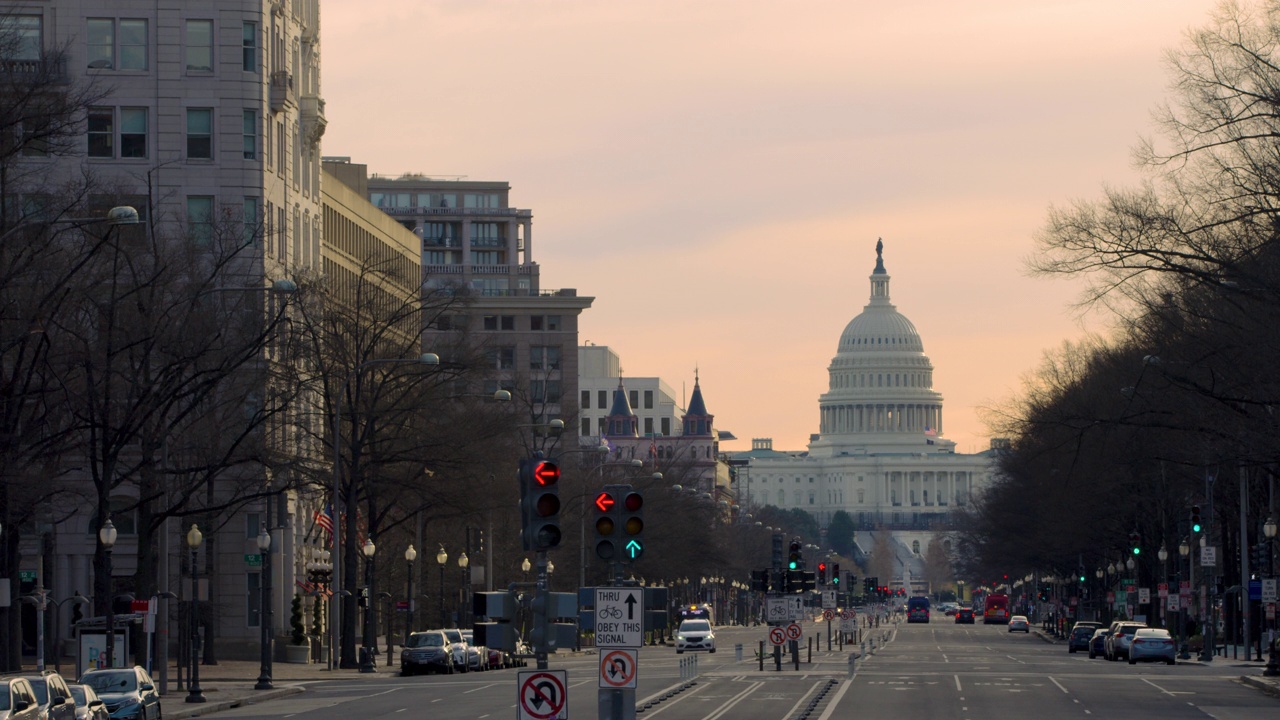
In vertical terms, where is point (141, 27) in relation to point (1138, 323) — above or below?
above

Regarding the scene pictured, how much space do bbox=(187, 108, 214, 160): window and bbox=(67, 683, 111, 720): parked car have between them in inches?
1876

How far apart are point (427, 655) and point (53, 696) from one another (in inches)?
1310

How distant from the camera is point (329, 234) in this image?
96.8 m

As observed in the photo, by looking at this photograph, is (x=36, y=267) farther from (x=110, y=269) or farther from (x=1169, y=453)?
(x=1169, y=453)

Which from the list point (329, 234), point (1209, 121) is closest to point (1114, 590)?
point (329, 234)

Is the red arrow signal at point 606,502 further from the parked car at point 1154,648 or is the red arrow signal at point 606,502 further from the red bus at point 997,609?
the red bus at point 997,609

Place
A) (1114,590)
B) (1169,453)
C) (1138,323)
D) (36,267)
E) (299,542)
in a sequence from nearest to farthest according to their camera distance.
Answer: (36,267) < (1138,323) < (1169,453) < (299,542) < (1114,590)

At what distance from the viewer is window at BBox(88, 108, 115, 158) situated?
77.2 m

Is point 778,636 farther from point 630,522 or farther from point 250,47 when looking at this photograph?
point 630,522

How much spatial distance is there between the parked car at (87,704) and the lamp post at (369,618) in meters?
30.7

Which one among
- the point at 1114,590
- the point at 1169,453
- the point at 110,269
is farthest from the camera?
the point at 1114,590

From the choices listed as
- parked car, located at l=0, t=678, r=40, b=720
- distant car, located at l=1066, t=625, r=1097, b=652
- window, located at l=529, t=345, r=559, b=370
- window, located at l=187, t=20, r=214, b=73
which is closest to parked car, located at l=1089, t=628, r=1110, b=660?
distant car, located at l=1066, t=625, r=1097, b=652

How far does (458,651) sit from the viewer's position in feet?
215

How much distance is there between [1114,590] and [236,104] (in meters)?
66.0
